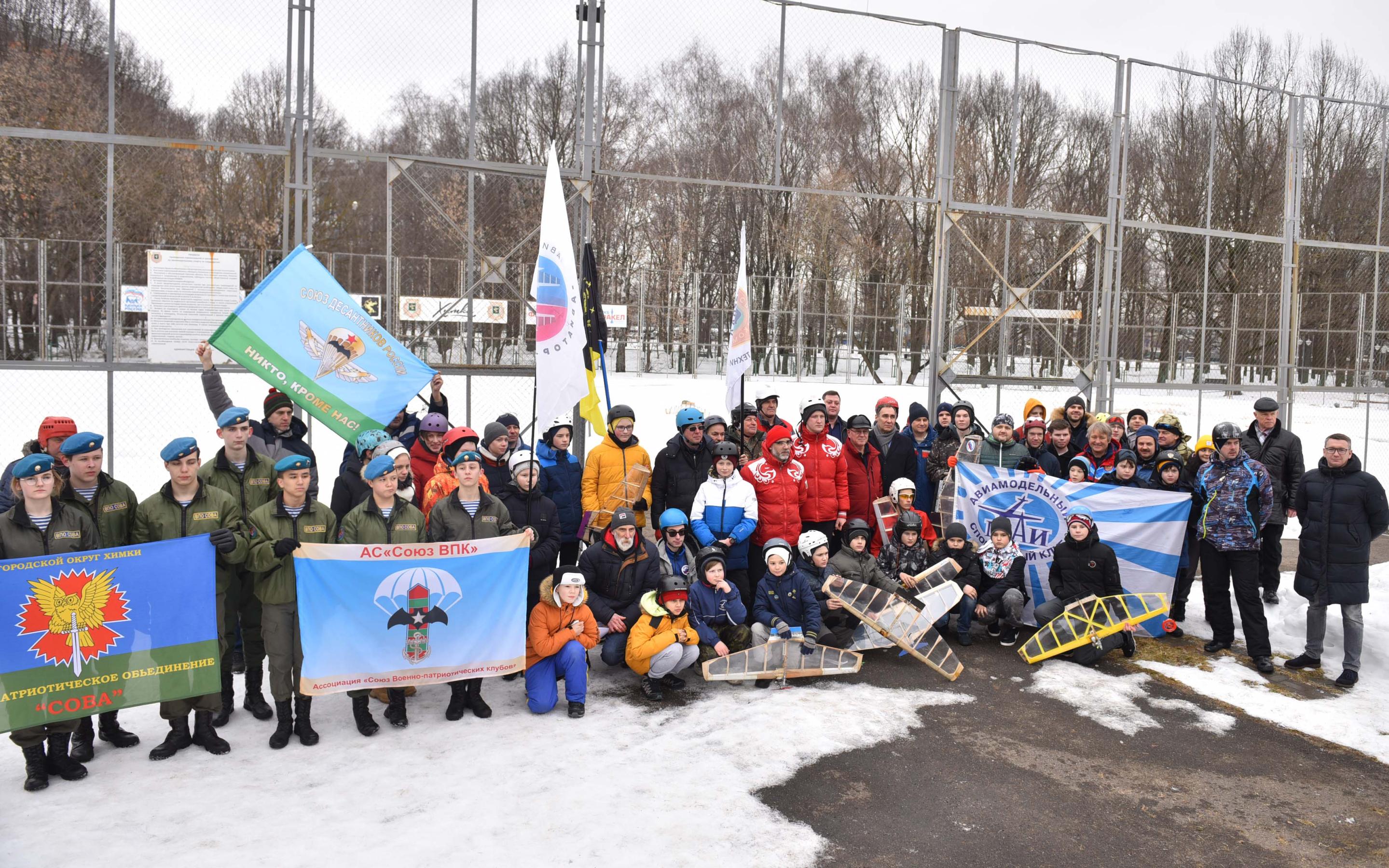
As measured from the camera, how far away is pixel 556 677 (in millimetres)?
6730

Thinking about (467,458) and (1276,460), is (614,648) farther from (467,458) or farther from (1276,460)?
(1276,460)

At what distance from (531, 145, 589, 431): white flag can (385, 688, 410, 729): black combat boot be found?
2114 mm

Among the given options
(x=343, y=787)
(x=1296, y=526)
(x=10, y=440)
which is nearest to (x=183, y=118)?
(x=10, y=440)

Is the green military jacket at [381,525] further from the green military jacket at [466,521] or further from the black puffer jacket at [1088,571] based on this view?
the black puffer jacket at [1088,571]

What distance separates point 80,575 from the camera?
215 inches

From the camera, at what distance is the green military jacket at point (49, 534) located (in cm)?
532

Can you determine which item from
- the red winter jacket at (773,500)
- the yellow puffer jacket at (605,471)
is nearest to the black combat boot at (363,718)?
the yellow puffer jacket at (605,471)

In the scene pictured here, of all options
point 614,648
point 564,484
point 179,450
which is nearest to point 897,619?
point 614,648

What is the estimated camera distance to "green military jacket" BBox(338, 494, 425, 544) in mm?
6266

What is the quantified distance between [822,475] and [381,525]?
425 cm

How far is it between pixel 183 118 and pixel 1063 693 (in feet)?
37.2

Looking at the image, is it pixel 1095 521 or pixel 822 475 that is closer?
pixel 822 475

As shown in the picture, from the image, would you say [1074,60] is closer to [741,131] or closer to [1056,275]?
[741,131]

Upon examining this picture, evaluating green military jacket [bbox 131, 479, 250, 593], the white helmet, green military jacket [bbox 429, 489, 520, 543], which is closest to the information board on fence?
green military jacket [bbox 131, 479, 250, 593]
